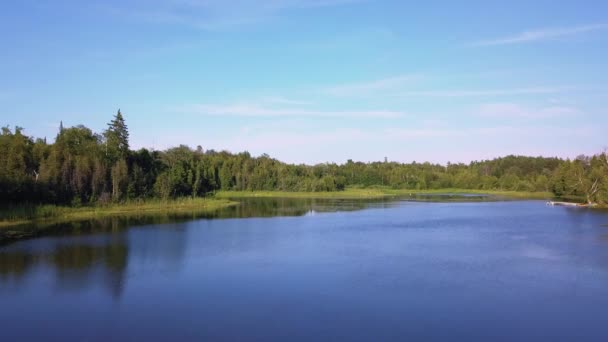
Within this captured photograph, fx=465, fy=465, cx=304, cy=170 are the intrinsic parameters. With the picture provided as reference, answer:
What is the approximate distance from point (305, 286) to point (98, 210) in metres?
24.7

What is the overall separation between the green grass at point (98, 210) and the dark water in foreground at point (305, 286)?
6035mm

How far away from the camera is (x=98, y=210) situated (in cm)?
3338

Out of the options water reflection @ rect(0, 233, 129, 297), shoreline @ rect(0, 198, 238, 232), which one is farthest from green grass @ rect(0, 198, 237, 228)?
water reflection @ rect(0, 233, 129, 297)

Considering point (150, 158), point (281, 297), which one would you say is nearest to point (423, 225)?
point (281, 297)

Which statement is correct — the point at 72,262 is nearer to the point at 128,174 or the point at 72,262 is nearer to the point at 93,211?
the point at 93,211

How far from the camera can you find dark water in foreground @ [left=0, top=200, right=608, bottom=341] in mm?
10055

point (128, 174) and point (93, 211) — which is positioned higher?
point (128, 174)

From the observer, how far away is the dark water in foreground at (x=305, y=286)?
10.1 metres

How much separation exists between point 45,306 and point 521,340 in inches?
434

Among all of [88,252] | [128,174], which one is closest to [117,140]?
[128,174]

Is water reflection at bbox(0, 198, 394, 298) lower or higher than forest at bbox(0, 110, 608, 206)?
lower

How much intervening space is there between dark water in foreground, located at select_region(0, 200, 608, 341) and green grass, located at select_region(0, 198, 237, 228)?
6.04 m

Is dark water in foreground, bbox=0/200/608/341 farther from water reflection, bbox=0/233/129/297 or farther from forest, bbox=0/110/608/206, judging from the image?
forest, bbox=0/110/608/206

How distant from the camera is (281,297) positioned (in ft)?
40.7
